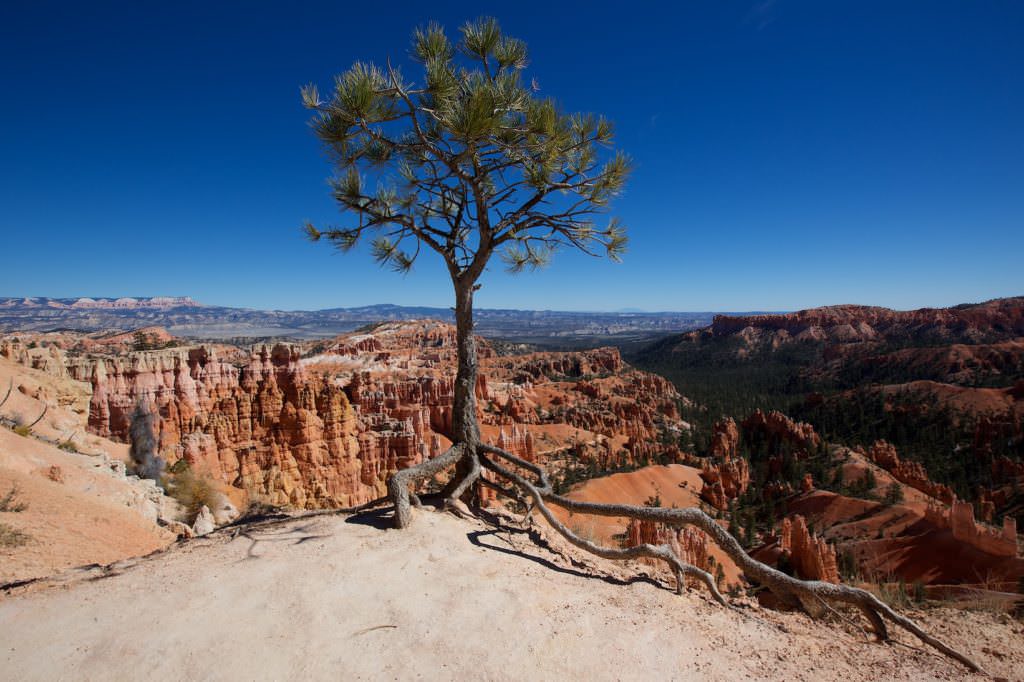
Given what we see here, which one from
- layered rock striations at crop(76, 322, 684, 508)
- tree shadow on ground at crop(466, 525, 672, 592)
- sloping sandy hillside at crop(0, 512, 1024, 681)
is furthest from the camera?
layered rock striations at crop(76, 322, 684, 508)

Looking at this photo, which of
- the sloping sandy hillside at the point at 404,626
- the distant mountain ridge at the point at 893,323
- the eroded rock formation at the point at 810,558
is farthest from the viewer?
the distant mountain ridge at the point at 893,323

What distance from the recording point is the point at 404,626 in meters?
2.88

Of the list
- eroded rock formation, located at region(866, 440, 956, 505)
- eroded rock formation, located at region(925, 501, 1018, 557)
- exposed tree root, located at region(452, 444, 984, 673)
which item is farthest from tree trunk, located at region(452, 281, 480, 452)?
eroded rock formation, located at region(866, 440, 956, 505)

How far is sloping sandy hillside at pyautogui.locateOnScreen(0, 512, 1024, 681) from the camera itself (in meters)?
2.56

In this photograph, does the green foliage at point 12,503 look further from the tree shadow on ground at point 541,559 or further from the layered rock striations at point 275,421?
the layered rock striations at point 275,421

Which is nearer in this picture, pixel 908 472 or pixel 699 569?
pixel 699 569

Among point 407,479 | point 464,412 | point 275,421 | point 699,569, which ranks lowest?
point 275,421

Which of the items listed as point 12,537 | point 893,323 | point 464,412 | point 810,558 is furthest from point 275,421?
point 893,323

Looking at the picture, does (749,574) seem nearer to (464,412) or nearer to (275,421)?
(464,412)

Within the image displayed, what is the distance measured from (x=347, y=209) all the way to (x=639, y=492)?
97.9 feet

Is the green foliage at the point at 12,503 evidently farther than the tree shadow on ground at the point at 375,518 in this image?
Yes

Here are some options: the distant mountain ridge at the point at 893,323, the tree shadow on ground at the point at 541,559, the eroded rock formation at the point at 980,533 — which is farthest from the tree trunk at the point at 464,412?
the distant mountain ridge at the point at 893,323

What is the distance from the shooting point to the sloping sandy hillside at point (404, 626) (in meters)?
2.56

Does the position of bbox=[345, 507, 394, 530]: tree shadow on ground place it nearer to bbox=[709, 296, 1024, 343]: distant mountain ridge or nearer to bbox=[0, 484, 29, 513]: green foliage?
bbox=[0, 484, 29, 513]: green foliage
